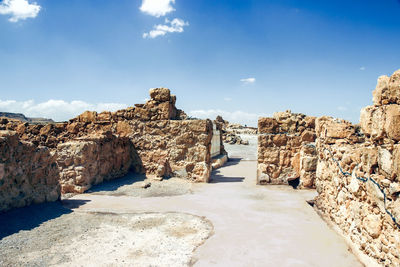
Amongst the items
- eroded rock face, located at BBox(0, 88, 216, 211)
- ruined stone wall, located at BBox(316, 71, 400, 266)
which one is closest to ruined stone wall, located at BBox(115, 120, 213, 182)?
eroded rock face, located at BBox(0, 88, 216, 211)

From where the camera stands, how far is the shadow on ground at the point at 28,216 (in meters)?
4.56

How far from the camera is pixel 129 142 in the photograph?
10.4m

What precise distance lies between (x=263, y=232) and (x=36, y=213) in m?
4.28

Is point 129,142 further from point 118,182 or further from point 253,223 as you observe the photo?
point 253,223

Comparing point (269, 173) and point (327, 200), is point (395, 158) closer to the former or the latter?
point (327, 200)

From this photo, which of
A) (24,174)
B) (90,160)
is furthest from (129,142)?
(24,174)

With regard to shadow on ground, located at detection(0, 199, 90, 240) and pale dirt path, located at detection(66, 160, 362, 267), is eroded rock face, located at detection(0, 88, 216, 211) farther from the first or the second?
shadow on ground, located at detection(0, 199, 90, 240)

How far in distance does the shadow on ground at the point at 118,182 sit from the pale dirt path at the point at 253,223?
0.65 metres

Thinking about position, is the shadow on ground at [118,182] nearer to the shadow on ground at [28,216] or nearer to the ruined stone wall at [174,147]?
the ruined stone wall at [174,147]

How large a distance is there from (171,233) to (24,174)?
330 centimetres

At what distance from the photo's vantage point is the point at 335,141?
18.2 feet

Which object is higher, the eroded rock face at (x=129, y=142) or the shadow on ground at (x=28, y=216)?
the eroded rock face at (x=129, y=142)

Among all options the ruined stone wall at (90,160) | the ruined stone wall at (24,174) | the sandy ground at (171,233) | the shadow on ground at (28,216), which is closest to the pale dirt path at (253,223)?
the sandy ground at (171,233)

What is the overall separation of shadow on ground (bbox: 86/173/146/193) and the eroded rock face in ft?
0.64
